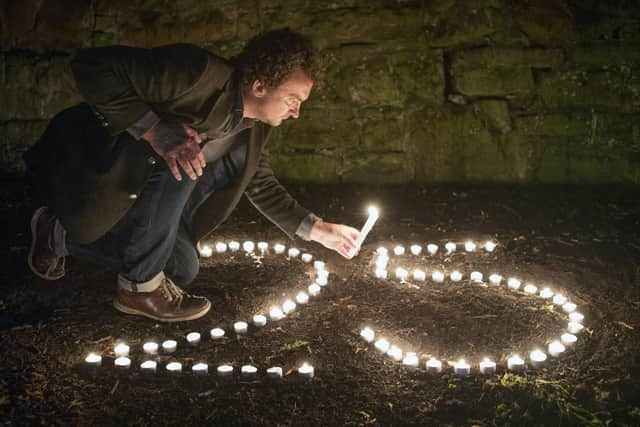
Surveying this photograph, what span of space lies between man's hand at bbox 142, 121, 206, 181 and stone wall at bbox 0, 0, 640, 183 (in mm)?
2726

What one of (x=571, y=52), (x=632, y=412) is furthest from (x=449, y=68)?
(x=632, y=412)

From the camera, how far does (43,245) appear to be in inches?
146

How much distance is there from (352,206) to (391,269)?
133 centimetres

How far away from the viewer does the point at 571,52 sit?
546 centimetres

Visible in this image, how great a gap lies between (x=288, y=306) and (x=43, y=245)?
1412 mm

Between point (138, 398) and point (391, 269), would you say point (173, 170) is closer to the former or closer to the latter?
point (138, 398)

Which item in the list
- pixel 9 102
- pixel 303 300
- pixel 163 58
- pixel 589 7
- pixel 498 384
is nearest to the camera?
pixel 498 384

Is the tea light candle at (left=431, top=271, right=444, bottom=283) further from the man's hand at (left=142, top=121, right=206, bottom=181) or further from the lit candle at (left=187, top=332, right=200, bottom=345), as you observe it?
the man's hand at (left=142, top=121, right=206, bottom=181)

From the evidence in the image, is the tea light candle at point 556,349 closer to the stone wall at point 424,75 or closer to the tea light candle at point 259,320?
the tea light candle at point 259,320

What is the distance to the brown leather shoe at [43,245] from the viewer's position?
12.1 feet

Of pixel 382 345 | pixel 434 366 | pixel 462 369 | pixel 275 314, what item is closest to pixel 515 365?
pixel 462 369

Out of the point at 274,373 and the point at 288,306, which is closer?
the point at 274,373

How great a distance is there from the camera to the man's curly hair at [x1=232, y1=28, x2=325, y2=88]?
3227 millimetres

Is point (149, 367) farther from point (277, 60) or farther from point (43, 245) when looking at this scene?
point (277, 60)
